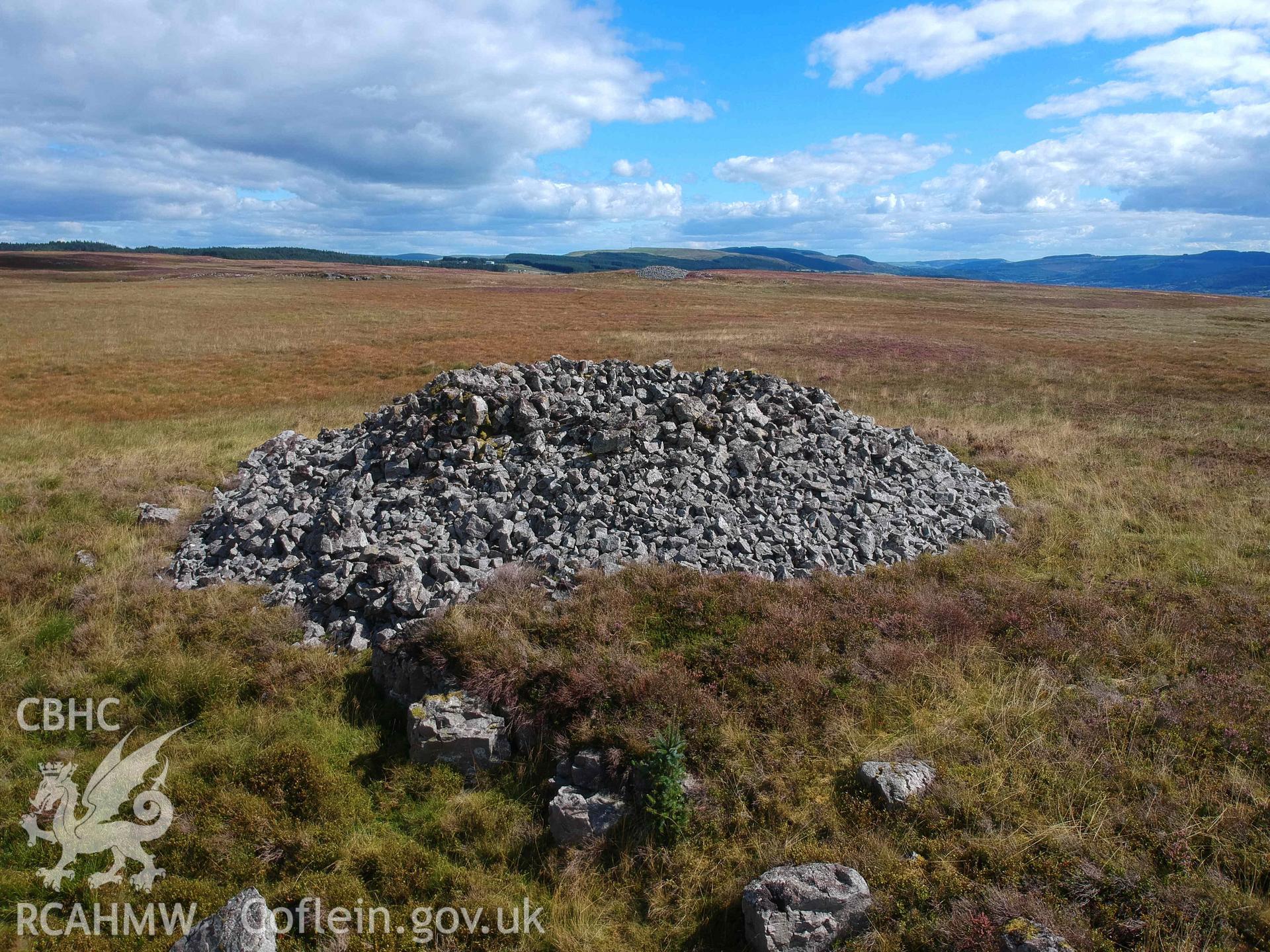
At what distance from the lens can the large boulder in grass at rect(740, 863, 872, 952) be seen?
5.23m

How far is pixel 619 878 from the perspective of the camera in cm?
612

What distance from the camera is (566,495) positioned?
11805 mm

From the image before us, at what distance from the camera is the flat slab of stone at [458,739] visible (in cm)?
737

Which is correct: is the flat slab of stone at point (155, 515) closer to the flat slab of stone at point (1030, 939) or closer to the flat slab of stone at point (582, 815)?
the flat slab of stone at point (582, 815)

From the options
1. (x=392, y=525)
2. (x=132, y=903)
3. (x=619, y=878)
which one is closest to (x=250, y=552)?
(x=392, y=525)

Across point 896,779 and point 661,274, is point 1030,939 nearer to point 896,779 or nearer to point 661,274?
point 896,779

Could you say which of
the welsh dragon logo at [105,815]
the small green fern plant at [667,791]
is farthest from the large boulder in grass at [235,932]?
the small green fern plant at [667,791]

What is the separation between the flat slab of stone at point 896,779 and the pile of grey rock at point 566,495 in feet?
13.1

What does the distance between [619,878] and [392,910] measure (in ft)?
6.55

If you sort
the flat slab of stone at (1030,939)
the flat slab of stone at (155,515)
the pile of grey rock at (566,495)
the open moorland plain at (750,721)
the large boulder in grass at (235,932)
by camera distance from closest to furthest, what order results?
the flat slab of stone at (1030,939)
the large boulder in grass at (235,932)
the open moorland plain at (750,721)
the pile of grey rock at (566,495)
the flat slab of stone at (155,515)

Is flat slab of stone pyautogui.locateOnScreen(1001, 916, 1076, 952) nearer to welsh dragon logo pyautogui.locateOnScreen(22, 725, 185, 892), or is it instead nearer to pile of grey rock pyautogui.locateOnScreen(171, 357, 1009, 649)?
pile of grey rock pyautogui.locateOnScreen(171, 357, 1009, 649)

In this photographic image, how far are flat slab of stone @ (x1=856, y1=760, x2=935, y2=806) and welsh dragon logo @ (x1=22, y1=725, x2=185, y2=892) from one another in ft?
22.0

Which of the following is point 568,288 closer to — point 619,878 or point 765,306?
point 765,306

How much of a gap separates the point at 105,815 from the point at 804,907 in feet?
22.2
